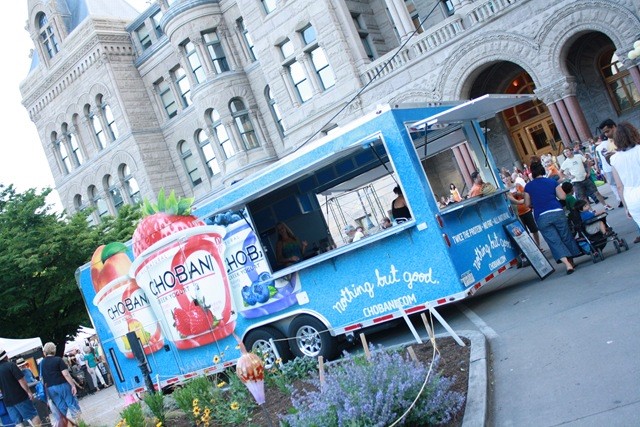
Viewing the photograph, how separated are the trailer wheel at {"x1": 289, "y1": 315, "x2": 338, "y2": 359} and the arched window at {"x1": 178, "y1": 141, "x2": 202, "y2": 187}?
26183 mm

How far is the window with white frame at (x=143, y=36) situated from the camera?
3716cm

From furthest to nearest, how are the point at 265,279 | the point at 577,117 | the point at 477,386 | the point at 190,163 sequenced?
the point at 190,163 → the point at 577,117 → the point at 265,279 → the point at 477,386

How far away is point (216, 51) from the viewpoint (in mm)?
33125

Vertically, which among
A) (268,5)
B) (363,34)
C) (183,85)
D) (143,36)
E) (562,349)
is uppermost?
(143,36)

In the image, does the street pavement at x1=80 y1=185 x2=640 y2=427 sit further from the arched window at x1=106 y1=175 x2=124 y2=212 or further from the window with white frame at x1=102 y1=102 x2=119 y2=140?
the arched window at x1=106 y1=175 x2=124 y2=212

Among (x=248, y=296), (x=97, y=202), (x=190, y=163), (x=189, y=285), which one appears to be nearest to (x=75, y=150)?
(x=97, y=202)

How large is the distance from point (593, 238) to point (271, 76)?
791 inches

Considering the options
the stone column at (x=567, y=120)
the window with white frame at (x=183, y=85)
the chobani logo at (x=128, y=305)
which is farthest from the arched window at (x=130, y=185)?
the chobani logo at (x=128, y=305)

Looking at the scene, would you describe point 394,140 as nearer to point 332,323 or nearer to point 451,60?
point 332,323

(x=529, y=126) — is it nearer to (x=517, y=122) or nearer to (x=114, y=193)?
(x=517, y=122)

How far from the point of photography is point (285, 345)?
11695 mm

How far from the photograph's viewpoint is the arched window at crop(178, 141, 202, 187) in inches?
1449

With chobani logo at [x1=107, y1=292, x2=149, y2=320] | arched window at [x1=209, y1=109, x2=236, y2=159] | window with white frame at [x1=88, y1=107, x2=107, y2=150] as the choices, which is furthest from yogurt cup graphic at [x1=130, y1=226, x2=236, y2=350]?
window with white frame at [x1=88, y1=107, x2=107, y2=150]

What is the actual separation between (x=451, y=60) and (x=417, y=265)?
15755 mm
